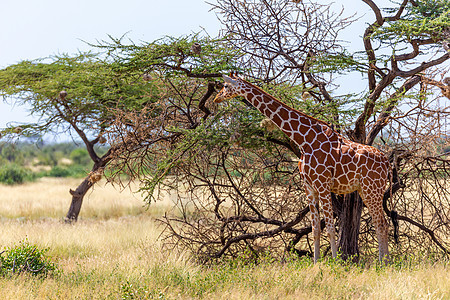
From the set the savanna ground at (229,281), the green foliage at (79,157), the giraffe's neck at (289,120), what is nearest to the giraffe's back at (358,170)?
the giraffe's neck at (289,120)

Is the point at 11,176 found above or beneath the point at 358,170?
beneath

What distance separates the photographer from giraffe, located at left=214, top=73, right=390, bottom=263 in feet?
21.6

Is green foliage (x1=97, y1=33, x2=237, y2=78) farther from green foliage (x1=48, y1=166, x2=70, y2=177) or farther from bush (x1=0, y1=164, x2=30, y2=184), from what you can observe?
green foliage (x1=48, y1=166, x2=70, y2=177)

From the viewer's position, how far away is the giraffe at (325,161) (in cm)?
658

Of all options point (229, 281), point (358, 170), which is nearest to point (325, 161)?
point (358, 170)

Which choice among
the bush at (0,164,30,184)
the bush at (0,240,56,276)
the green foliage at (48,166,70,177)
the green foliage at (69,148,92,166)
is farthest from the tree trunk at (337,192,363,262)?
the green foliage at (69,148,92,166)

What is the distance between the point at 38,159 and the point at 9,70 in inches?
1903

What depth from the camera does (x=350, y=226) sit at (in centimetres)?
763

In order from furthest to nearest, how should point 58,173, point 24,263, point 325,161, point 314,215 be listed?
1. point 58,173
2. point 24,263
3. point 314,215
4. point 325,161

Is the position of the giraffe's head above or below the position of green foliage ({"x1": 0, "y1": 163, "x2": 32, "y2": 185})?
above

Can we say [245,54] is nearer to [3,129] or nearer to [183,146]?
[183,146]

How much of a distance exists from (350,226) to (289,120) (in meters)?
2.18

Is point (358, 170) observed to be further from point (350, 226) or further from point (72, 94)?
point (72, 94)

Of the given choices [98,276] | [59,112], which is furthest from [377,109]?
[59,112]
